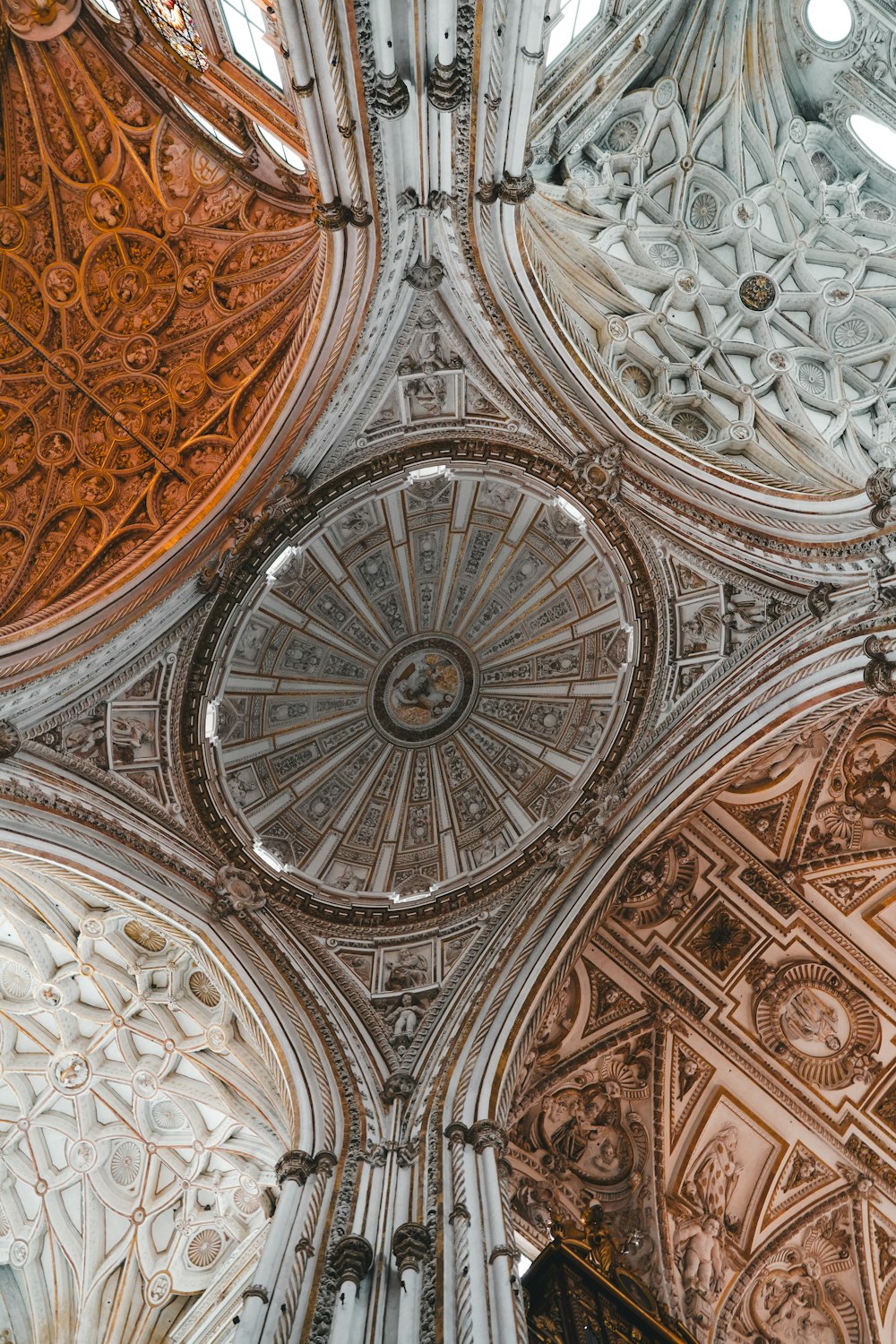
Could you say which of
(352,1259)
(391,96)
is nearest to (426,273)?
(391,96)

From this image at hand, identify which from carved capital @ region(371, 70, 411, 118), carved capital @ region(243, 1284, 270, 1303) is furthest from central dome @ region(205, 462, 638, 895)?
carved capital @ region(243, 1284, 270, 1303)

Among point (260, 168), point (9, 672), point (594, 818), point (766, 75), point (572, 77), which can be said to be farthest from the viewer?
point (766, 75)

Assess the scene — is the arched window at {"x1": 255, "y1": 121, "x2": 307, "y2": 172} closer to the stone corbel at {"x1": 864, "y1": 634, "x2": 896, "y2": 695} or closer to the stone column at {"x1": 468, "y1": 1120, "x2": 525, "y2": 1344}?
the stone corbel at {"x1": 864, "y1": 634, "x2": 896, "y2": 695}

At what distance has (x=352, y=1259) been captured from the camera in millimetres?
8859

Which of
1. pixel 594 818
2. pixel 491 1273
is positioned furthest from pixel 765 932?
pixel 491 1273

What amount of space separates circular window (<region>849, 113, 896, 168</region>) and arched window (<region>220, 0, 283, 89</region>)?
31.0 ft

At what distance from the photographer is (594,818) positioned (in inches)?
500

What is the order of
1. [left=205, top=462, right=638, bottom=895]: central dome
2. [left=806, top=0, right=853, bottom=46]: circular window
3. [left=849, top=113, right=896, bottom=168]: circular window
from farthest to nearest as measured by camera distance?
[left=849, top=113, right=896, bottom=168]: circular window
[left=806, top=0, right=853, bottom=46]: circular window
[left=205, top=462, right=638, bottom=895]: central dome

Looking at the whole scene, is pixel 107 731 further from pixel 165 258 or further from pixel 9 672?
pixel 165 258

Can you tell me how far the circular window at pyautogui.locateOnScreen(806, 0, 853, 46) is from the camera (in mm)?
16594

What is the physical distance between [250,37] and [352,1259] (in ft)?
41.4

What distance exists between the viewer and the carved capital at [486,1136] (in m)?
10.2

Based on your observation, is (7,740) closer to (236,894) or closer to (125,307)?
(236,894)

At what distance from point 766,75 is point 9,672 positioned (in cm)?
1427
